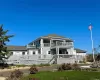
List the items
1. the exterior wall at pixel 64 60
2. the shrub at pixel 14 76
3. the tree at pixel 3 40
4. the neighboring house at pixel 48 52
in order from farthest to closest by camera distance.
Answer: the exterior wall at pixel 64 60, the neighboring house at pixel 48 52, the tree at pixel 3 40, the shrub at pixel 14 76

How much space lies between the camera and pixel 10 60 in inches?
1692

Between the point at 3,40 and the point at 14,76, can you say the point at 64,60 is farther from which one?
the point at 14,76

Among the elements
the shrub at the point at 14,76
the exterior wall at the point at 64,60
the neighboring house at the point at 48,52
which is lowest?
the shrub at the point at 14,76

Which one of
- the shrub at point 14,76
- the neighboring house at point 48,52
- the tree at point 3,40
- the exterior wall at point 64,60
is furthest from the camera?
the exterior wall at point 64,60

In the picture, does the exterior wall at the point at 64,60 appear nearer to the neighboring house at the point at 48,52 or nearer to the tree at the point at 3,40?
the neighboring house at the point at 48,52

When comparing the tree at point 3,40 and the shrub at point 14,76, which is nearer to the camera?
the shrub at point 14,76

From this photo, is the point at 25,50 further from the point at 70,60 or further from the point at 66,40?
the point at 70,60

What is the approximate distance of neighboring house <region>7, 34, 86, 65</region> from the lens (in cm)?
4362

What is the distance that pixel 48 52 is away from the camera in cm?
5116

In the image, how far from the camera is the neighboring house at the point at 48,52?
4362 centimetres

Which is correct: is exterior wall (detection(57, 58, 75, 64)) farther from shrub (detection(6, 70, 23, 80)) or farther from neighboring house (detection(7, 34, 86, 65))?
shrub (detection(6, 70, 23, 80))

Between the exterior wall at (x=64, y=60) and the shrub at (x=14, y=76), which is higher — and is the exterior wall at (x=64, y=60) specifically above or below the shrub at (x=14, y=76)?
above

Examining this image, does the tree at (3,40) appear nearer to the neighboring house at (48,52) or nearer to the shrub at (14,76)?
→ the neighboring house at (48,52)

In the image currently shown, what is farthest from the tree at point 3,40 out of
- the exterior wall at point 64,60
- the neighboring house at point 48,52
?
the exterior wall at point 64,60
